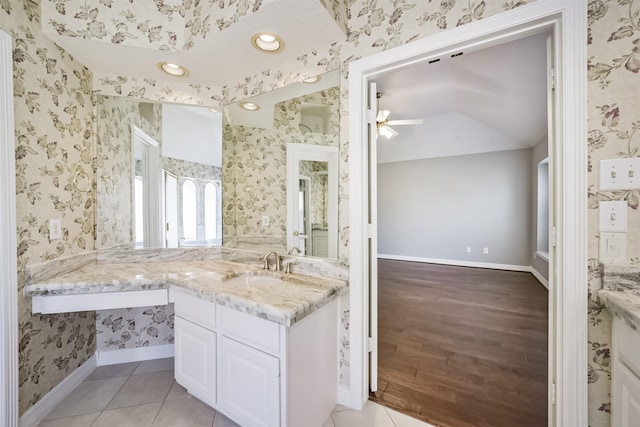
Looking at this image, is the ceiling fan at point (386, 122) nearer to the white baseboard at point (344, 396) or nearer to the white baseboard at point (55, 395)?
the white baseboard at point (344, 396)

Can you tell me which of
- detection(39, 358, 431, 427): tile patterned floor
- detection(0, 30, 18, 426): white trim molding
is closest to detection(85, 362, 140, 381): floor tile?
detection(39, 358, 431, 427): tile patterned floor

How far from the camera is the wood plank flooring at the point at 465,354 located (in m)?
1.60

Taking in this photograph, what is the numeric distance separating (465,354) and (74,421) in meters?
2.79

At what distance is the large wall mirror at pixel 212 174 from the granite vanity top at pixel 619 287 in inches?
51.8

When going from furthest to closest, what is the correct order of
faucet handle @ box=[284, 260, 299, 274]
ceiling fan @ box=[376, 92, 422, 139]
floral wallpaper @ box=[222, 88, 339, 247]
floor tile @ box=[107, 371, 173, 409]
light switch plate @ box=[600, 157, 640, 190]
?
ceiling fan @ box=[376, 92, 422, 139] → floral wallpaper @ box=[222, 88, 339, 247] → faucet handle @ box=[284, 260, 299, 274] → floor tile @ box=[107, 371, 173, 409] → light switch plate @ box=[600, 157, 640, 190]

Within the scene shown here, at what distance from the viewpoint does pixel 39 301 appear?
148cm

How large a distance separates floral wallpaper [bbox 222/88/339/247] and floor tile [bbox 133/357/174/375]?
1.10m

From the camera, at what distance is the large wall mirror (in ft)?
6.14

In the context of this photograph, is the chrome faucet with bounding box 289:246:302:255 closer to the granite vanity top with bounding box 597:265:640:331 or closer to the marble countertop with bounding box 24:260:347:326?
the marble countertop with bounding box 24:260:347:326

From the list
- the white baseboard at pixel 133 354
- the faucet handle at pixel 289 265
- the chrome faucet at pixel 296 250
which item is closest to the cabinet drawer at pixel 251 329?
the faucet handle at pixel 289 265

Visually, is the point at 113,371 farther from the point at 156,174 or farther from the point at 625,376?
the point at 625,376

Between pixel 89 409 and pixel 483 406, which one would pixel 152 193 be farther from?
pixel 483 406

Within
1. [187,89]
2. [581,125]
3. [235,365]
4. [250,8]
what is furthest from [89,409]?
[581,125]

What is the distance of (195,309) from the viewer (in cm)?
151
